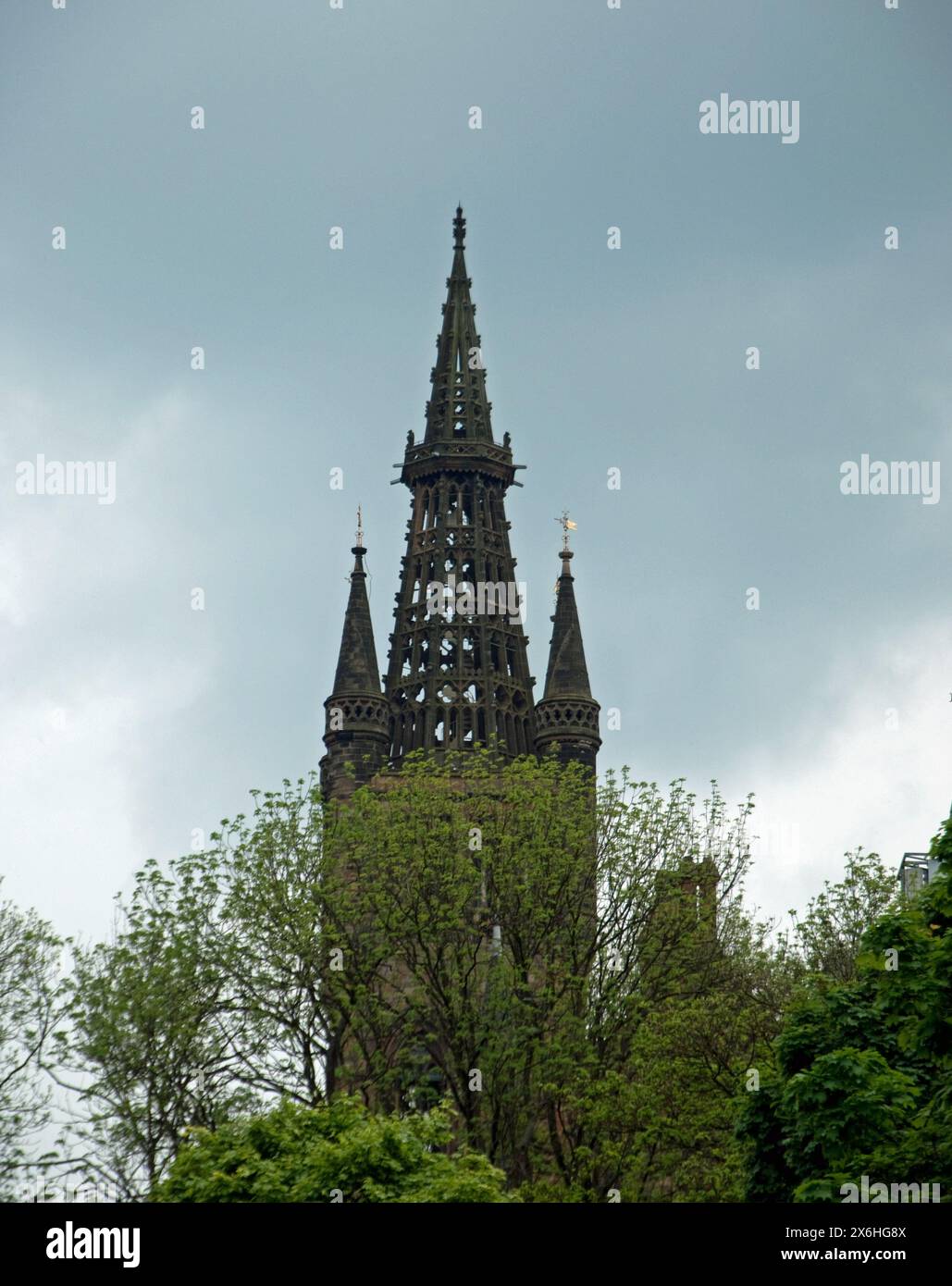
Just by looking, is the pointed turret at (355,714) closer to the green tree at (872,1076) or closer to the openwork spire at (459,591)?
the openwork spire at (459,591)

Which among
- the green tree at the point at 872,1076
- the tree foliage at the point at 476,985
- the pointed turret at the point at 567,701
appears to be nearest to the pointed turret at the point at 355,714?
the pointed turret at the point at 567,701

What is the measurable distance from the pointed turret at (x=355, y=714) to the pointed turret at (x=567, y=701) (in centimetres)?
688

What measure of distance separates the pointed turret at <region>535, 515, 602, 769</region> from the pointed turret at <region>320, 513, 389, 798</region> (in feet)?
22.6

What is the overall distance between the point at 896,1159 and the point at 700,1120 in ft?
50.6

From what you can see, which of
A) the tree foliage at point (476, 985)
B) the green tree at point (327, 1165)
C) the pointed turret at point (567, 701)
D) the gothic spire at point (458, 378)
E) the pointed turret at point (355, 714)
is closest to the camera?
the green tree at point (327, 1165)

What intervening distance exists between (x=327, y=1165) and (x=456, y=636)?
65.8 m

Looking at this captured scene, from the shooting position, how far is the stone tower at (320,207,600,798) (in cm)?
9756

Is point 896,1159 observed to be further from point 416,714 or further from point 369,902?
point 416,714

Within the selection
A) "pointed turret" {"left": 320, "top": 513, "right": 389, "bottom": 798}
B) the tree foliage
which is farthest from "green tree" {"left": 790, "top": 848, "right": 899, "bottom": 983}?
"pointed turret" {"left": 320, "top": 513, "right": 389, "bottom": 798}

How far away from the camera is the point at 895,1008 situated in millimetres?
35688

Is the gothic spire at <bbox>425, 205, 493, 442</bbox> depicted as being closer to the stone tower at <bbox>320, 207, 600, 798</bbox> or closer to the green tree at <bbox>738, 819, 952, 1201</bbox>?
the stone tower at <bbox>320, 207, 600, 798</bbox>

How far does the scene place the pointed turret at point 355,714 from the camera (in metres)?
95.3

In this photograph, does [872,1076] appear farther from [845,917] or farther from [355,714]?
[355,714]
